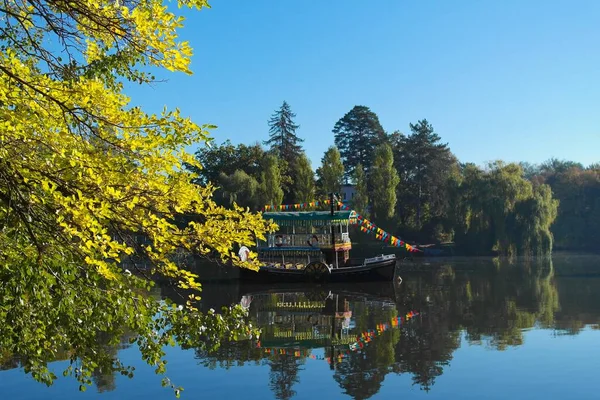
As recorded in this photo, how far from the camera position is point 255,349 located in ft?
52.6

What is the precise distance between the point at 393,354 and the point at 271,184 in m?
37.1

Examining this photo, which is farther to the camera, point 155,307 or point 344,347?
point 344,347

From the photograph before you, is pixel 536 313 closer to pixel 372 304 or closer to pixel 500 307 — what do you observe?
pixel 500 307

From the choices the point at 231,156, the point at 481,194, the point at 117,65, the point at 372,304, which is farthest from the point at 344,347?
the point at 231,156

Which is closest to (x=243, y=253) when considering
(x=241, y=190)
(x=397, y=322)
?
(x=397, y=322)

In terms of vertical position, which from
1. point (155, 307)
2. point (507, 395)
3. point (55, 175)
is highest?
point (55, 175)

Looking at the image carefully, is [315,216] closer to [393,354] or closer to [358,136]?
[393,354]

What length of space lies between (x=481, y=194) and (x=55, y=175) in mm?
48590

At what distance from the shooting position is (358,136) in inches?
2741

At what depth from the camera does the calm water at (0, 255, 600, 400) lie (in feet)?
40.9

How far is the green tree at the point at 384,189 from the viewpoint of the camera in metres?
55.8

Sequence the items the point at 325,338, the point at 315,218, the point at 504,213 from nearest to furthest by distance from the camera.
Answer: the point at 325,338 → the point at 315,218 → the point at 504,213

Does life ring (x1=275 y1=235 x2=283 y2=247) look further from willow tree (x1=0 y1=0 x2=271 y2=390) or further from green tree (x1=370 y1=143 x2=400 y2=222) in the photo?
willow tree (x1=0 y1=0 x2=271 y2=390)

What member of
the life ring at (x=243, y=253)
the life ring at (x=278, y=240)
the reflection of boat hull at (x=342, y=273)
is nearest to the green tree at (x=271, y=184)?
the life ring at (x=278, y=240)
